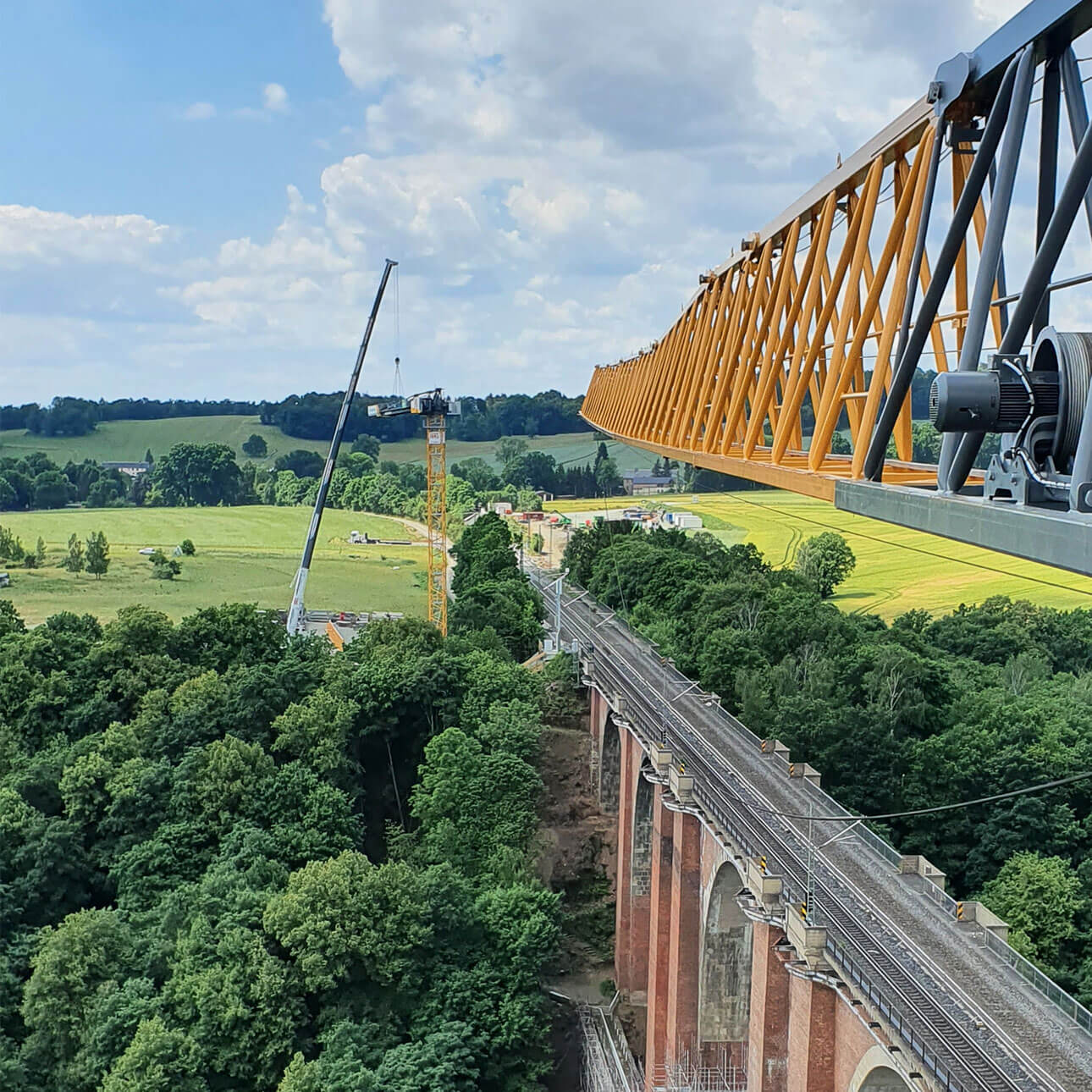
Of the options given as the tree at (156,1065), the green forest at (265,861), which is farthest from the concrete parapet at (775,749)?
the tree at (156,1065)

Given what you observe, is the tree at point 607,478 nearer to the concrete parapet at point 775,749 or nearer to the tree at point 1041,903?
the concrete parapet at point 775,749

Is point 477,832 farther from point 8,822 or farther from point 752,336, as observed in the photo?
point 752,336

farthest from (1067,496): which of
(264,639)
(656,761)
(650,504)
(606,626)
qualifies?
(650,504)

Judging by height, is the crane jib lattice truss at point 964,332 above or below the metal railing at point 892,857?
above

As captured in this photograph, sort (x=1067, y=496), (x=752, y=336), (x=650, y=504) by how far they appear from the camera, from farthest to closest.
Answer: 1. (x=650, y=504)
2. (x=752, y=336)
3. (x=1067, y=496)

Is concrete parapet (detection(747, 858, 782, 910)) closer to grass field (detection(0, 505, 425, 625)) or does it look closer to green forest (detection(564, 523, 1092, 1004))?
green forest (detection(564, 523, 1092, 1004))

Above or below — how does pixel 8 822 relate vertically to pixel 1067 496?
below
